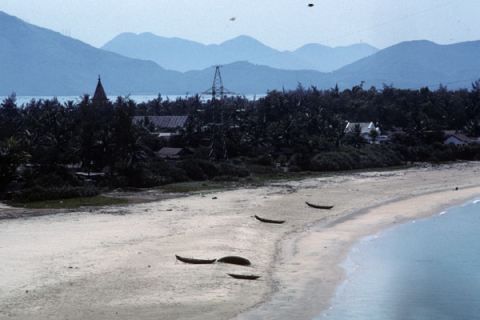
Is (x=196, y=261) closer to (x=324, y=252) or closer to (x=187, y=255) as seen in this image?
(x=187, y=255)

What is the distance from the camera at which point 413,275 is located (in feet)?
76.8

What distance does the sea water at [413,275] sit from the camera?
18.8 metres

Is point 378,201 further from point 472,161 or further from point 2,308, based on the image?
point 472,161

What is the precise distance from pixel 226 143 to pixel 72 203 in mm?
40932

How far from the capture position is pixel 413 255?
27125 millimetres

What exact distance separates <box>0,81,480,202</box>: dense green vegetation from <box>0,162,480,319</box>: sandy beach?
9531mm

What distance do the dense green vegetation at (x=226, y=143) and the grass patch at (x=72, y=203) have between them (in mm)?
1381

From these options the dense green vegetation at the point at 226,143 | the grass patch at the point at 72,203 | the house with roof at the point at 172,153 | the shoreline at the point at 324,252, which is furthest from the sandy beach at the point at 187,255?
the house with roof at the point at 172,153

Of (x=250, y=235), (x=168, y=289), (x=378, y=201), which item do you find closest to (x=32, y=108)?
(x=378, y=201)

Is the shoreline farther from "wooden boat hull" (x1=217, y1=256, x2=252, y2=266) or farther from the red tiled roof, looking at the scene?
the red tiled roof

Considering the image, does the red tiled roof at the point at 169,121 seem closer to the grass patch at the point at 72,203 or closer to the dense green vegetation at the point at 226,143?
the dense green vegetation at the point at 226,143

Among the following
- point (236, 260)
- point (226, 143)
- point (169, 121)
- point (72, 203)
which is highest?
point (169, 121)

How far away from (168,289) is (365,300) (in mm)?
6736

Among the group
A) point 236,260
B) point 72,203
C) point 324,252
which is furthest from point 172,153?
point 236,260
